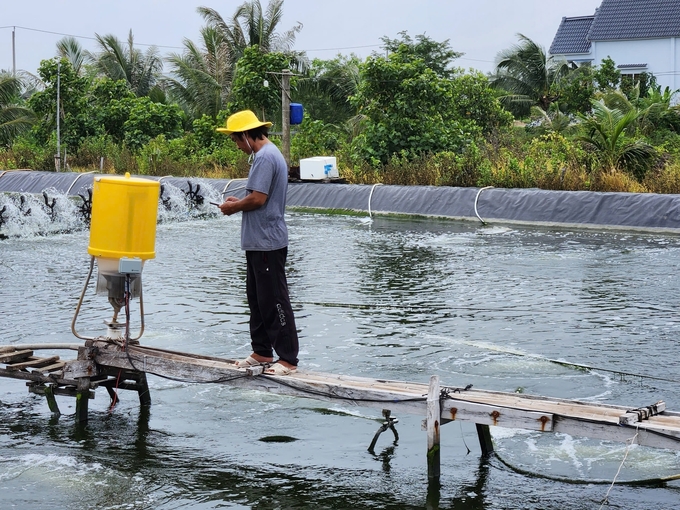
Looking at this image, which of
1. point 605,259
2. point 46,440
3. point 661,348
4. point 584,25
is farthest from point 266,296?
point 584,25

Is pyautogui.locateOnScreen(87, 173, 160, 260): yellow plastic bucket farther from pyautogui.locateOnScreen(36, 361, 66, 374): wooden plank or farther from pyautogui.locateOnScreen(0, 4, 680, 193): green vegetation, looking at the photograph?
pyautogui.locateOnScreen(0, 4, 680, 193): green vegetation

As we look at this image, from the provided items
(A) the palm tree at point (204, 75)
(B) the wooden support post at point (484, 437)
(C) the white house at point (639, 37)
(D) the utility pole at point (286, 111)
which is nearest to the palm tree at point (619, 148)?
(D) the utility pole at point (286, 111)

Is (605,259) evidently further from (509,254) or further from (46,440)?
(46,440)

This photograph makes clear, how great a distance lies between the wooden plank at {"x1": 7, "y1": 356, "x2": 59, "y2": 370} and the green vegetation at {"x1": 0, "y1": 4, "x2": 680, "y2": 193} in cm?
1315

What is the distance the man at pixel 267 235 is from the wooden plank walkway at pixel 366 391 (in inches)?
7.4

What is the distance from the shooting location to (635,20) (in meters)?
41.9

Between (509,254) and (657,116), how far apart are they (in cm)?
1445

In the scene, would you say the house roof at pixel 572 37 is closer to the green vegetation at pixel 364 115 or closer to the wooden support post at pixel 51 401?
the green vegetation at pixel 364 115

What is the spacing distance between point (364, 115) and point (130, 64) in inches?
708

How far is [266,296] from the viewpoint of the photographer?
5387 millimetres

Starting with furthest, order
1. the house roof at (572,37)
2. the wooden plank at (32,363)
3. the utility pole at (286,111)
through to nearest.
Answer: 1. the house roof at (572,37)
2. the utility pole at (286,111)
3. the wooden plank at (32,363)

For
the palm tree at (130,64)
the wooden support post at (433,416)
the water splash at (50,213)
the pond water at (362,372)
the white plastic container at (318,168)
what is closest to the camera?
the wooden support post at (433,416)

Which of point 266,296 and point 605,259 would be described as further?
point 605,259

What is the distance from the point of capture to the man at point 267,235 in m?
5.29
